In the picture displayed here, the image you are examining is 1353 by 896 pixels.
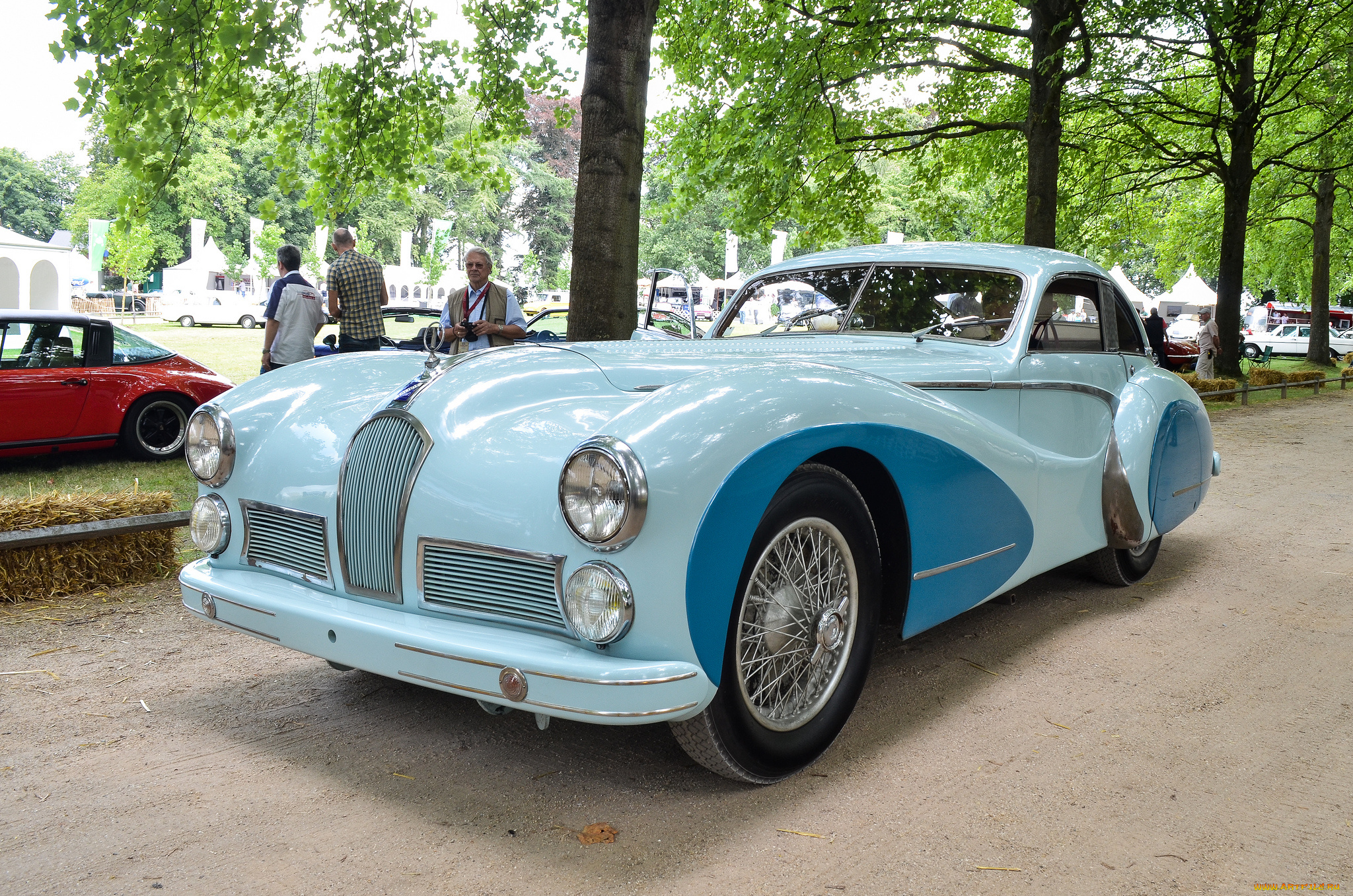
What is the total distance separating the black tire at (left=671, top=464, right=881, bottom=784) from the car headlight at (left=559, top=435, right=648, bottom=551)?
0.39 m

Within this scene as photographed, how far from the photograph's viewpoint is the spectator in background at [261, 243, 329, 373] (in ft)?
26.7

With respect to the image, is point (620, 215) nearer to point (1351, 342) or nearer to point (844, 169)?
point (844, 169)

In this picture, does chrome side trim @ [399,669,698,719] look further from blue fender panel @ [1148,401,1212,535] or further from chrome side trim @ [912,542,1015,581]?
blue fender panel @ [1148,401,1212,535]

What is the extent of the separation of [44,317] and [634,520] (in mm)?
7615

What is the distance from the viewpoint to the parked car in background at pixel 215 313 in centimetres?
3919

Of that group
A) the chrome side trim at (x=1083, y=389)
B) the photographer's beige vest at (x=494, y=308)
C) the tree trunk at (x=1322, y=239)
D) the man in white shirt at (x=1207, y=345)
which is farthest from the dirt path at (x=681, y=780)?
the tree trunk at (x=1322, y=239)

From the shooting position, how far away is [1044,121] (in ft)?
39.5

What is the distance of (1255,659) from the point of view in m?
3.78

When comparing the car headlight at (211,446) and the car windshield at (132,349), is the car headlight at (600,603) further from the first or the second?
the car windshield at (132,349)

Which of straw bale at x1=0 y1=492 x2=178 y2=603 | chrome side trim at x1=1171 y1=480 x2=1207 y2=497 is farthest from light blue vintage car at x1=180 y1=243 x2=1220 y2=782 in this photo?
straw bale at x1=0 y1=492 x2=178 y2=603

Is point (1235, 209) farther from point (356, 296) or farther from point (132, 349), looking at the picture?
point (132, 349)

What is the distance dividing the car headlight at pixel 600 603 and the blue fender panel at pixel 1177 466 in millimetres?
3217

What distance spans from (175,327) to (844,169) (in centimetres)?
3014

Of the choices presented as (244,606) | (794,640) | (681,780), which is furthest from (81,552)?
(794,640)
